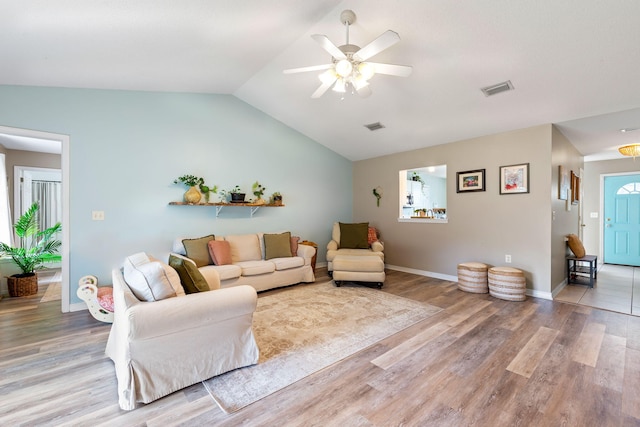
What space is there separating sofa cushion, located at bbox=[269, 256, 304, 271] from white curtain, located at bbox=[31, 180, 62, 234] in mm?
4362

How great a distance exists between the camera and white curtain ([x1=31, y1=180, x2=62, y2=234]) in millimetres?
5289

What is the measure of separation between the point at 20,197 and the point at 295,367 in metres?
6.09

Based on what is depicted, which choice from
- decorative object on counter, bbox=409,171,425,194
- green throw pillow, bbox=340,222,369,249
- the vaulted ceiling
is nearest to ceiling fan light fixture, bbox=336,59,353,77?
the vaulted ceiling

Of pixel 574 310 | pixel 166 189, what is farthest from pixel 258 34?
pixel 574 310

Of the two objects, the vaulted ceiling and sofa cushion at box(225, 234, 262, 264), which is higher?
the vaulted ceiling

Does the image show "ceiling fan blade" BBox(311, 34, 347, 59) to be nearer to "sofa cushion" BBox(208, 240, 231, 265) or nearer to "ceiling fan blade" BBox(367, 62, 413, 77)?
"ceiling fan blade" BBox(367, 62, 413, 77)

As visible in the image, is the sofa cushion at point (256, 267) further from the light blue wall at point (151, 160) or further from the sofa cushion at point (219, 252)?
the light blue wall at point (151, 160)

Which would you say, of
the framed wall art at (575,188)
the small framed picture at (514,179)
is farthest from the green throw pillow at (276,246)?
the framed wall art at (575,188)

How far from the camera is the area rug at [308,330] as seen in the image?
1920mm

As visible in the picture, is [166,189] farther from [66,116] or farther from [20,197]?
[20,197]

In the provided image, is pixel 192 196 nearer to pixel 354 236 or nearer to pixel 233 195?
pixel 233 195

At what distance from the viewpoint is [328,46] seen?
2.17m

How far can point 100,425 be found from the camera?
5.07ft

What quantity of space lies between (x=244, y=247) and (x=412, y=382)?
3074mm
